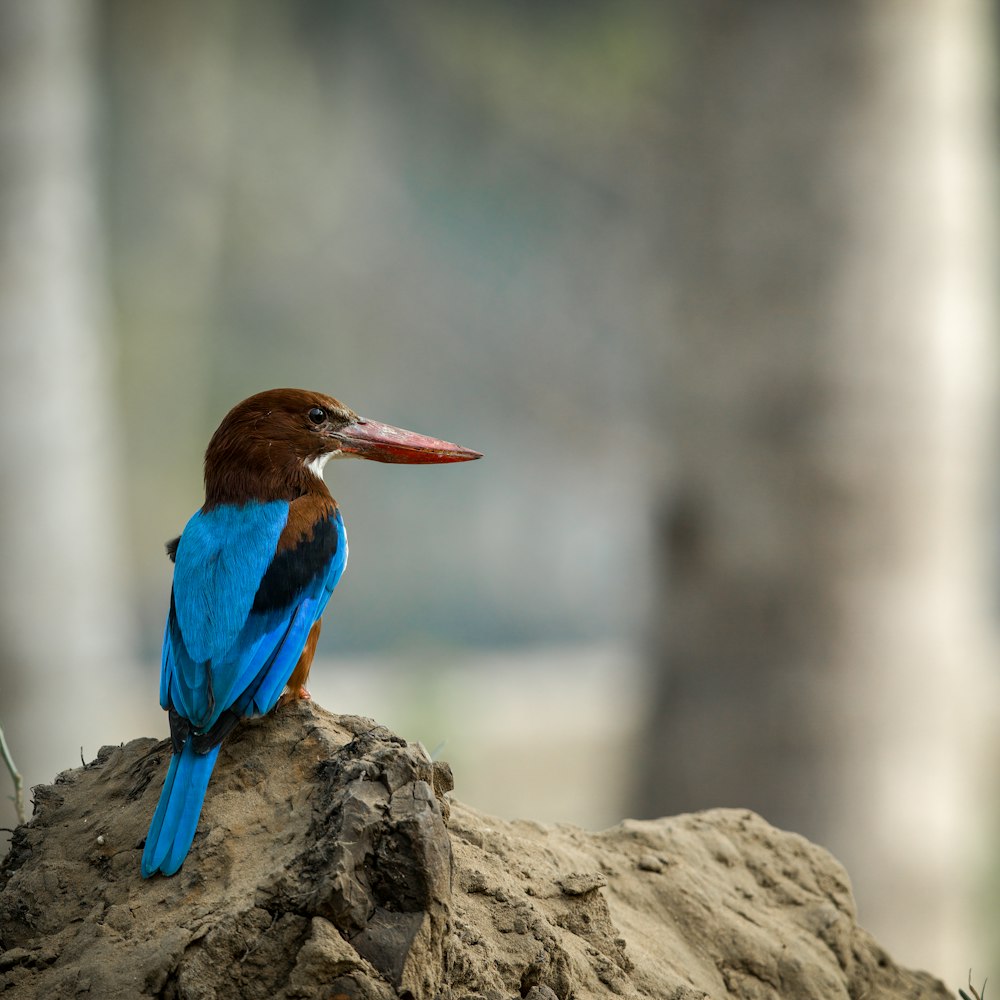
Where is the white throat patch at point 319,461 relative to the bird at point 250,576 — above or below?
above

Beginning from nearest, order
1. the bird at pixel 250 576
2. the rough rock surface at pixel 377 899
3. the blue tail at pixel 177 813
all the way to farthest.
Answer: the rough rock surface at pixel 377 899 → the blue tail at pixel 177 813 → the bird at pixel 250 576

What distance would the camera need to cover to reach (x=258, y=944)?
1.71 m

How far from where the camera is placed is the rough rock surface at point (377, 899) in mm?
1719

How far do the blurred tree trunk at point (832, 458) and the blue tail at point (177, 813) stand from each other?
3894 millimetres

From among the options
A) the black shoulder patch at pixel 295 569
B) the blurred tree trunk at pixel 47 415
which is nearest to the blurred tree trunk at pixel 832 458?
the blurred tree trunk at pixel 47 415

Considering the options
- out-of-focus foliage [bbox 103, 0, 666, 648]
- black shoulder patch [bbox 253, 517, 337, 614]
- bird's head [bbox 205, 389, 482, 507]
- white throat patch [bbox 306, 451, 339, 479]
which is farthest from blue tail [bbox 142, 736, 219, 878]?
out-of-focus foliage [bbox 103, 0, 666, 648]

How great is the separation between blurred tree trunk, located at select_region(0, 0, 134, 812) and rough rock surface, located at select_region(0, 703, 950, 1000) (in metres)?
3.39

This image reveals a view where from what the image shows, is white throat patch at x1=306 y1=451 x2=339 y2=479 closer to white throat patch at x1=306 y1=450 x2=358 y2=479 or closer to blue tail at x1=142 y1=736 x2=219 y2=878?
white throat patch at x1=306 y1=450 x2=358 y2=479

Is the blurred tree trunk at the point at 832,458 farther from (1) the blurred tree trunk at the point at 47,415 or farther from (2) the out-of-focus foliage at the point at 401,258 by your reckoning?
(2) the out-of-focus foliage at the point at 401,258

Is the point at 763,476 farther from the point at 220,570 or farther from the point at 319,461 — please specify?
the point at 220,570

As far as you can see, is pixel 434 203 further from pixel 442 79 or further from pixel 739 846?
pixel 739 846

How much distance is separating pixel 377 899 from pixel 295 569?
840 millimetres

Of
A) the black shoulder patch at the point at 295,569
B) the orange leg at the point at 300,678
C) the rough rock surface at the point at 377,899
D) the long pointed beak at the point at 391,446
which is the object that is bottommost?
the rough rock surface at the point at 377,899

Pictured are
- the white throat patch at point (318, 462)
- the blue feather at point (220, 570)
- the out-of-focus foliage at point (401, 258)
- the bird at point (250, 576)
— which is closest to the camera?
the bird at point (250, 576)
